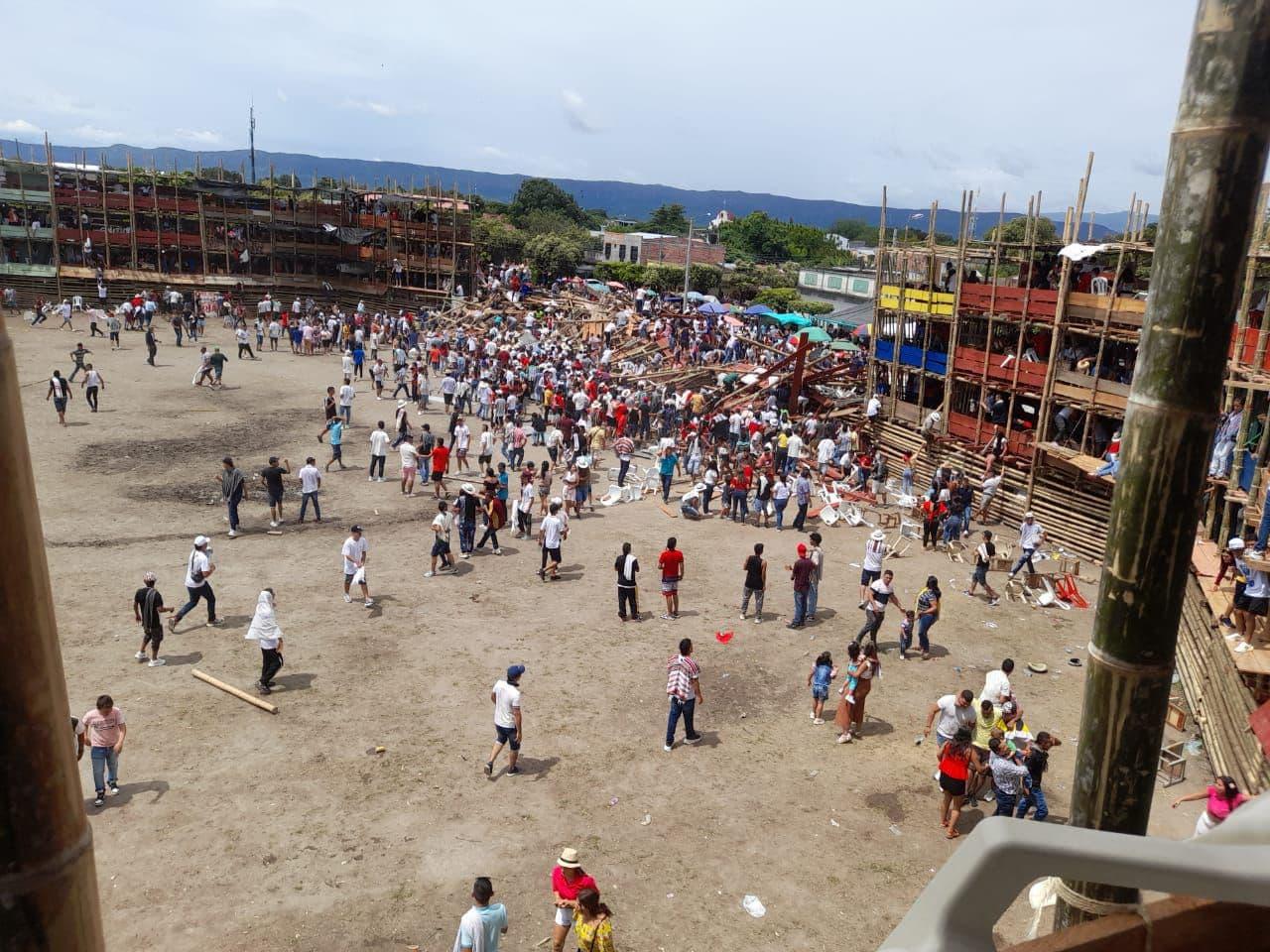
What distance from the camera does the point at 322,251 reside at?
47.8 meters

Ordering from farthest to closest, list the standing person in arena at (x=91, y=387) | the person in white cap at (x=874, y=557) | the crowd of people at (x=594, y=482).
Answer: the standing person in arena at (x=91, y=387)
the person in white cap at (x=874, y=557)
the crowd of people at (x=594, y=482)

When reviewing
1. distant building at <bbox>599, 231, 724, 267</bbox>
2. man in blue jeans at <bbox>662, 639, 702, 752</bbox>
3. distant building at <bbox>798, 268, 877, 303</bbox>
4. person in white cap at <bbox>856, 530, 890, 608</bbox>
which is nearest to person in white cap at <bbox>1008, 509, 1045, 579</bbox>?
person in white cap at <bbox>856, 530, 890, 608</bbox>

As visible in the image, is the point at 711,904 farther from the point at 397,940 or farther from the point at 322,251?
A: the point at 322,251

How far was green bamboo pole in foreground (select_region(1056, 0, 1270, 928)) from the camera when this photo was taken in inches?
79.5

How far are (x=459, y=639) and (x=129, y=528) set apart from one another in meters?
7.79

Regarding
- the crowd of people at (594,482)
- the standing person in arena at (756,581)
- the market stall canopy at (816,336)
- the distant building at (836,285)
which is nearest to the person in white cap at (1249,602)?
the crowd of people at (594,482)

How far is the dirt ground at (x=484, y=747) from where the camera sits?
26.4 ft

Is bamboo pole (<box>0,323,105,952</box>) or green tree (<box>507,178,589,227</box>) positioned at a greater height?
green tree (<box>507,178,589,227</box>)

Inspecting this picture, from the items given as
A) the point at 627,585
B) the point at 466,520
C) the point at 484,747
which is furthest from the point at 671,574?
the point at 484,747

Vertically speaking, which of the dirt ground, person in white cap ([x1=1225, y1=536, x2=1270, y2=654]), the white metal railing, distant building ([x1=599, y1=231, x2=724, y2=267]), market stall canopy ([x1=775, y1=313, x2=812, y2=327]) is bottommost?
the dirt ground

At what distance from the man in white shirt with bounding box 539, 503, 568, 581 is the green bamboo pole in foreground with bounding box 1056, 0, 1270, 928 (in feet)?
44.6

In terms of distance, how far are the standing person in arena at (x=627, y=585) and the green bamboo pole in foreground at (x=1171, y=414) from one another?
11.8 meters

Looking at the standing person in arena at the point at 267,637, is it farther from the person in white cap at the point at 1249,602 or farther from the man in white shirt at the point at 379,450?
the person in white cap at the point at 1249,602

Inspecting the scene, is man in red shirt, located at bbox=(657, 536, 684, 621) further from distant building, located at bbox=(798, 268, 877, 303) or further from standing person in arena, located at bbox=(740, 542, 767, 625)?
distant building, located at bbox=(798, 268, 877, 303)
